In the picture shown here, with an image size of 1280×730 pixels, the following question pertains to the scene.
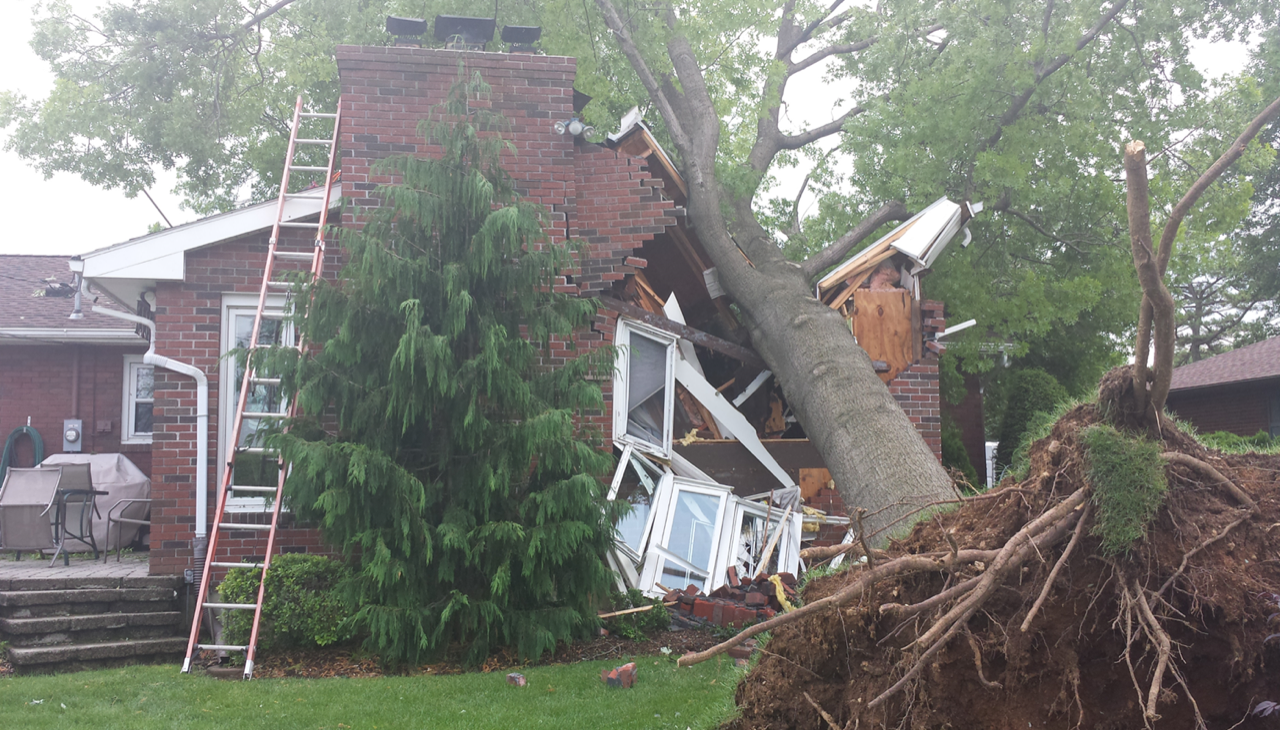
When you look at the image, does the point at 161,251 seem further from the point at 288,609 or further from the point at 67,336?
the point at 67,336

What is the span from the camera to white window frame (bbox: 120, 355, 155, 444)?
12.7 m

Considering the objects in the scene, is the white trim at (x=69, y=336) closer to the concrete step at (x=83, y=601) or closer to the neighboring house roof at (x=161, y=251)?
the neighboring house roof at (x=161, y=251)

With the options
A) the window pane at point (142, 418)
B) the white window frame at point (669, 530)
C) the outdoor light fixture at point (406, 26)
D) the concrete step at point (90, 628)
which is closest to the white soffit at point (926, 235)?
the white window frame at point (669, 530)

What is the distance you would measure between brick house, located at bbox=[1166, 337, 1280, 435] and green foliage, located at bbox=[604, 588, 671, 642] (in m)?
15.3

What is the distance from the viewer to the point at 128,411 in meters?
12.8

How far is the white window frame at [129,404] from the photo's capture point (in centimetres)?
1266

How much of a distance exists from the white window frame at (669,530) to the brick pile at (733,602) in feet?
0.82

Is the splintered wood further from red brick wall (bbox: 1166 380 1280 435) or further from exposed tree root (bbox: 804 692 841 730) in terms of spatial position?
red brick wall (bbox: 1166 380 1280 435)

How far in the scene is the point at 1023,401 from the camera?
14.7 meters

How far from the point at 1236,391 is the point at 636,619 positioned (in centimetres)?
1793

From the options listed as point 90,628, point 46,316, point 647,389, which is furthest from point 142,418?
point 647,389

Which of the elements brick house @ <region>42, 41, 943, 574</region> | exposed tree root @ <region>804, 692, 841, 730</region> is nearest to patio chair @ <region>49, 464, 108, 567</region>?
brick house @ <region>42, 41, 943, 574</region>

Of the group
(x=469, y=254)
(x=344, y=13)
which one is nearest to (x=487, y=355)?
(x=469, y=254)

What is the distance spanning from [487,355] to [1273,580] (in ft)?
15.9
